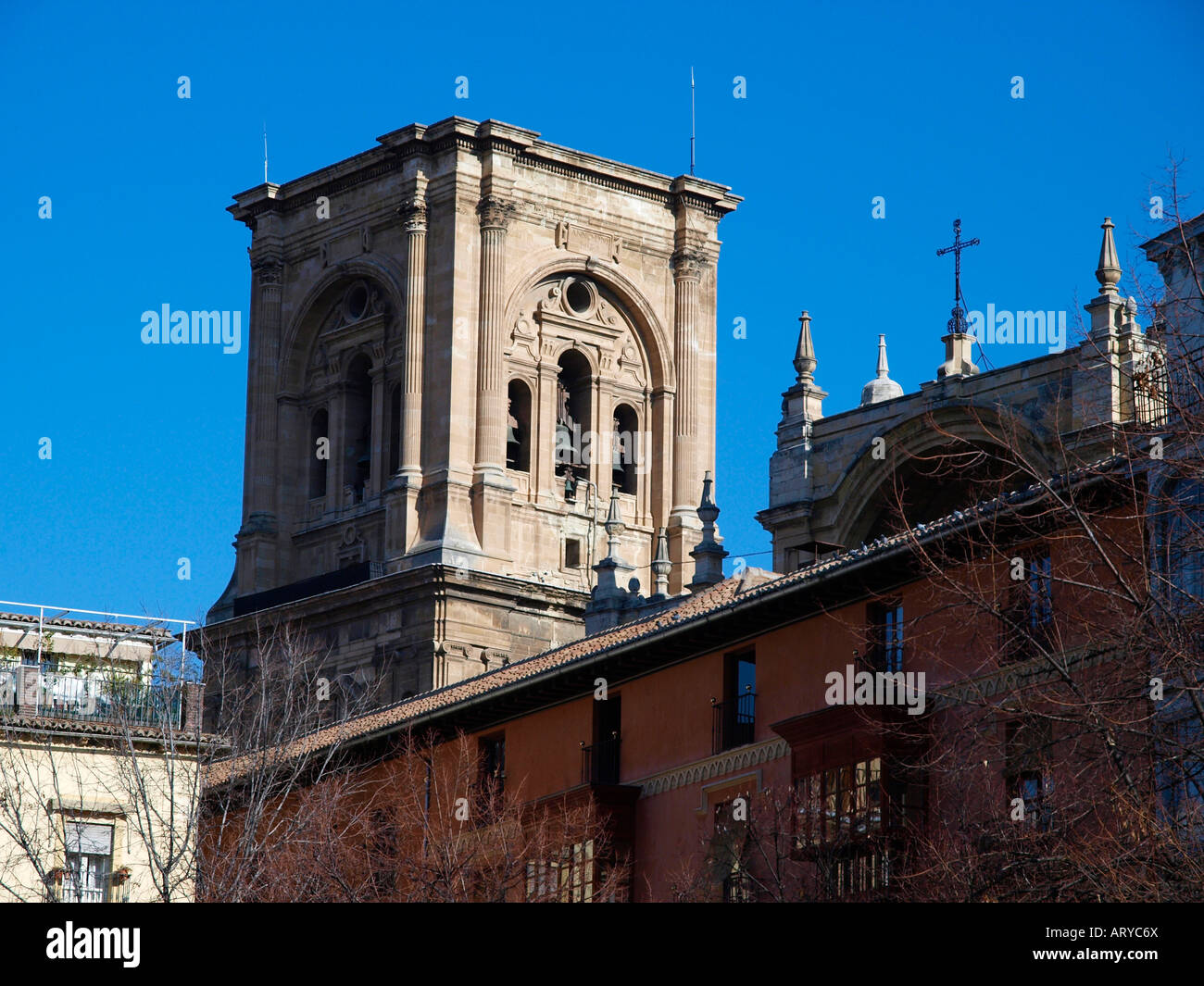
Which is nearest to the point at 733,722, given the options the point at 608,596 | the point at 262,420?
the point at 608,596

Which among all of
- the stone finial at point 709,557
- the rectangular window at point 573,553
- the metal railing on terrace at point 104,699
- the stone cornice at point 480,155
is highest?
the stone cornice at point 480,155

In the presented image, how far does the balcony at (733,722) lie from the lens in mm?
48250

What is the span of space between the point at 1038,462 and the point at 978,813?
22.7m

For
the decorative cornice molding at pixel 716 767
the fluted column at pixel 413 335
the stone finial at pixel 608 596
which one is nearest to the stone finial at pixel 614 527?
the stone finial at pixel 608 596

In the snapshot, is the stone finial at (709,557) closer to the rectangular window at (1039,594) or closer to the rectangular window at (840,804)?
the rectangular window at (840,804)

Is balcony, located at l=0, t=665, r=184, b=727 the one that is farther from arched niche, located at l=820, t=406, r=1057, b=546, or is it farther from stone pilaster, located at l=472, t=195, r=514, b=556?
stone pilaster, located at l=472, t=195, r=514, b=556

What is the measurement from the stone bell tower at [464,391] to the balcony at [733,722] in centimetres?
3491

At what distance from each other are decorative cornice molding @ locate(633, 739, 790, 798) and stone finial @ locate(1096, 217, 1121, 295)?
50.9 ft

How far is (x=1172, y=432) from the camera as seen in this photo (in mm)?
29031

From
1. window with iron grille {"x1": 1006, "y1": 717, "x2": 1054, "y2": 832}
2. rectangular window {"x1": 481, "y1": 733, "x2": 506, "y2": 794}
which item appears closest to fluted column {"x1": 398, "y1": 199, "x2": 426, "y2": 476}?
rectangular window {"x1": 481, "y1": 733, "x2": 506, "y2": 794}

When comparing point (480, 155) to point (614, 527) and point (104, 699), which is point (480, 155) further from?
point (104, 699)
